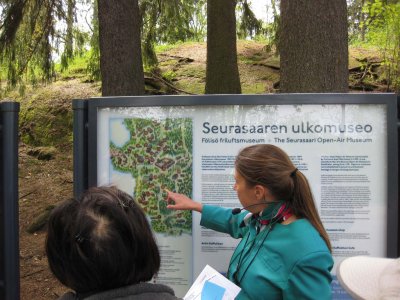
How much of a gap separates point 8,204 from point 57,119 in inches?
331

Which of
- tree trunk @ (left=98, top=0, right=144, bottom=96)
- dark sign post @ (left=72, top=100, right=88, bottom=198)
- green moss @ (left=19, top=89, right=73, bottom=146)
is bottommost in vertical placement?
dark sign post @ (left=72, top=100, right=88, bottom=198)

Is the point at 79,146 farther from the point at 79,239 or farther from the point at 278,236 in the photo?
the point at 79,239

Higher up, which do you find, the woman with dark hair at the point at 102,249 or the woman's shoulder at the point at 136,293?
the woman with dark hair at the point at 102,249

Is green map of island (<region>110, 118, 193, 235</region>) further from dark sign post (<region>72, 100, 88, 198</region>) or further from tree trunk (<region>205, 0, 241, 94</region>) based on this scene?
tree trunk (<region>205, 0, 241, 94</region>)

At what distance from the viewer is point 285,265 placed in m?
2.26

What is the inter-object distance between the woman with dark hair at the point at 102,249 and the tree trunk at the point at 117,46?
525 cm

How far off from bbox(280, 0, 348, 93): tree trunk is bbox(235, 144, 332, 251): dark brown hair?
183 centimetres

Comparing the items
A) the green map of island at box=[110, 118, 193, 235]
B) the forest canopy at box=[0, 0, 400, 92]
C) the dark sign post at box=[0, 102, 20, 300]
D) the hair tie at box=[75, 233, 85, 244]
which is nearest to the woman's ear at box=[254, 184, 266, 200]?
the green map of island at box=[110, 118, 193, 235]

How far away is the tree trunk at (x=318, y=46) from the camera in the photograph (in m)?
4.07

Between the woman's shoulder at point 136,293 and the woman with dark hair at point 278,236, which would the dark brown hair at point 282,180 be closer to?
the woman with dark hair at point 278,236

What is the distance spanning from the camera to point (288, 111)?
3.01 metres

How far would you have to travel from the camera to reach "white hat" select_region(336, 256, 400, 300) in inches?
47.3

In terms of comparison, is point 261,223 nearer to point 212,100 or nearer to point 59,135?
point 212,100

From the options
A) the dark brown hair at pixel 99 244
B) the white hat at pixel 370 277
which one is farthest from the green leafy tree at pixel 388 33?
the dark brown hair at pixel 99 244
